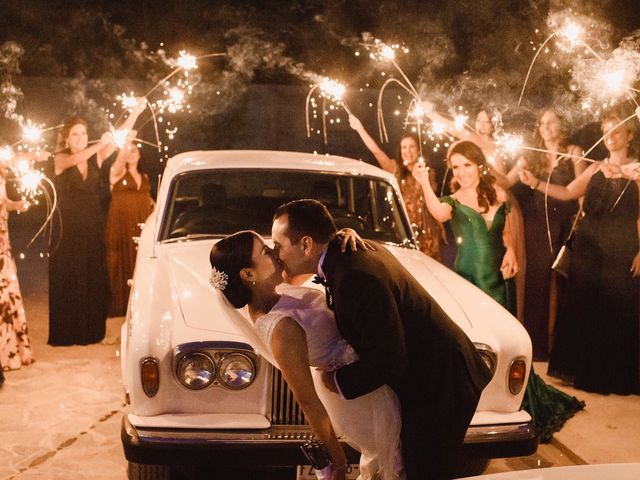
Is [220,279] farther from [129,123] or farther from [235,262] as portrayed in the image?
[129,123]

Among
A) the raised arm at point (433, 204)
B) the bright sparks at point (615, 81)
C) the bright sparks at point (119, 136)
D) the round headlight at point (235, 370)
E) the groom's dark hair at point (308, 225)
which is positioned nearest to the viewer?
the groom's dark hair at point (308, 225)

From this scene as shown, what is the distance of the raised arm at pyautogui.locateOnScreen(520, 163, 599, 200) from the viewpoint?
23.5ft

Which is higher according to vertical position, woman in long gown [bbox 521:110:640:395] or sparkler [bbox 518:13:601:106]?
sparkler [bbox 518:13:601:106]

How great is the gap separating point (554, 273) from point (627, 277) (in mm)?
1099

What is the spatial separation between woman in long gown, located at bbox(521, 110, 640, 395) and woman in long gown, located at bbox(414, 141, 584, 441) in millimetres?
819

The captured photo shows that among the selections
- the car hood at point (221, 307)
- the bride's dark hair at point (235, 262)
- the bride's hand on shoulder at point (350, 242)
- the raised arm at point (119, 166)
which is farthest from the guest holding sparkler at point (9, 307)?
the bride's hand on shoulder at point (350, 242)

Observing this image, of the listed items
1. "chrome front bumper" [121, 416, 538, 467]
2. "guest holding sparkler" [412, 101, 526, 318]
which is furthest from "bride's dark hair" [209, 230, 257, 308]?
"guest holding sparkler" [412, 101, 526, 318]

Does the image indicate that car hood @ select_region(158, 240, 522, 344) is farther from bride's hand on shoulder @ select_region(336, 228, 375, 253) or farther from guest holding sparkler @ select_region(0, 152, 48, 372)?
guest holding sparkler @ select_region(0, 152, 48, 372)

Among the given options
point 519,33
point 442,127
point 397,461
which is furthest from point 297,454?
point 519,33

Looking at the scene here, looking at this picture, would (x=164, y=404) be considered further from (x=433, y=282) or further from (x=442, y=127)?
(x=442, y=127)

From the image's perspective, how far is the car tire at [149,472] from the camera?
4328mm

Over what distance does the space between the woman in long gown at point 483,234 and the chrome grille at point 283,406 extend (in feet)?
7.49

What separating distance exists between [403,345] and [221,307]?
1.15 metres

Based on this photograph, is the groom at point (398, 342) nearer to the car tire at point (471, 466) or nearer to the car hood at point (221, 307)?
the car hood at point (221, 307)
